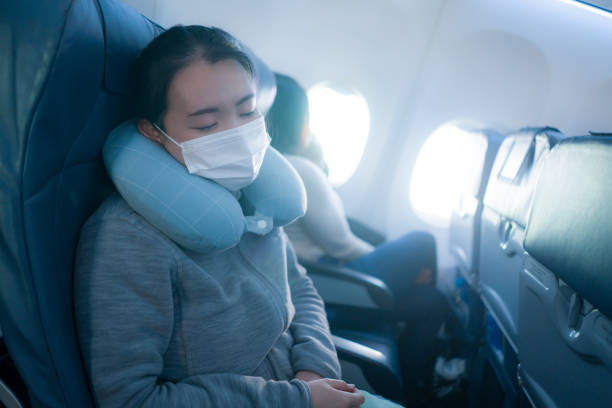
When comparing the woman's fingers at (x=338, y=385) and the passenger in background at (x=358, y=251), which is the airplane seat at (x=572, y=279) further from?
the passenger in background at (x=358, y=251)

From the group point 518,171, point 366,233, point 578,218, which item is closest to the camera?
point 578,218

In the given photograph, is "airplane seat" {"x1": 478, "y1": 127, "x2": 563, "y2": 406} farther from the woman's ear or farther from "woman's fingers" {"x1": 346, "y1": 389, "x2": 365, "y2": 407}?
the woman's ear

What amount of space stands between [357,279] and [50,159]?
1321 millimetres

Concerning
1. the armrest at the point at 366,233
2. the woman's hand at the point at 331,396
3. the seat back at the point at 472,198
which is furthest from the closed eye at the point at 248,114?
the armrest at the point at 366,233

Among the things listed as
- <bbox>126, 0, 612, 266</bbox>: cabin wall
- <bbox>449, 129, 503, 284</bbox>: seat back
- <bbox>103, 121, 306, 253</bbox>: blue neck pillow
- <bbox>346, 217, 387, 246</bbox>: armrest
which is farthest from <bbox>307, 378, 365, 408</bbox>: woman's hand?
<bbox>126, 0, 612, 266</bbox>: cabin wall

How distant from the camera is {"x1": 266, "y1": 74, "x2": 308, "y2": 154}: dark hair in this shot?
172 cm

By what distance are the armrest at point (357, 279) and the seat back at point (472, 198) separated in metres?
0.47

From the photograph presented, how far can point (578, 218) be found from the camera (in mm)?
683

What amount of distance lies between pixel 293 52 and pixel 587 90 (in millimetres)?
1944

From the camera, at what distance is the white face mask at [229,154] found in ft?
2.69

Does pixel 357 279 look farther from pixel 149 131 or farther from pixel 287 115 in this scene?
pixel 149 131

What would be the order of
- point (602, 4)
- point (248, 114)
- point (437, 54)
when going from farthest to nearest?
point (437, 54), point (602, 4), point (248, 114)

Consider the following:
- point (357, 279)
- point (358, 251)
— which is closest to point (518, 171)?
point (357, 279)

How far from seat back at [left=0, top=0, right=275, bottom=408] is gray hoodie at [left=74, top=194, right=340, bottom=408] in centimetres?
5
